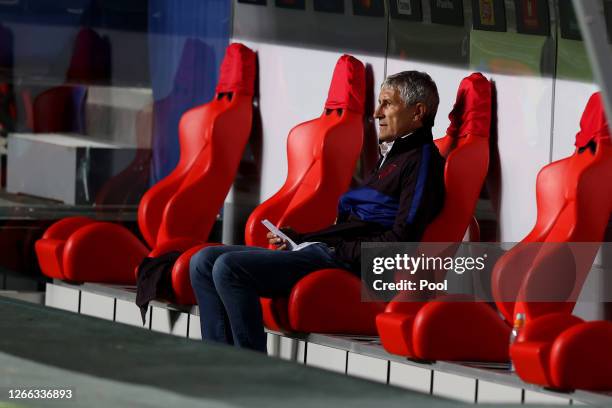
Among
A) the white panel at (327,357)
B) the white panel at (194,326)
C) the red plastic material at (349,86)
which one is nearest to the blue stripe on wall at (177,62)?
the red plastic material at (349,86)

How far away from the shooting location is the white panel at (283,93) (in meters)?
5.98

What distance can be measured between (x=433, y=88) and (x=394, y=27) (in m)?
0.81

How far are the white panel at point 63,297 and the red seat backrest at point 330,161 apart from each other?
3.26 ft

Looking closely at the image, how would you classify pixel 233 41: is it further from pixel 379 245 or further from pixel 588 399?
pixel 588 399

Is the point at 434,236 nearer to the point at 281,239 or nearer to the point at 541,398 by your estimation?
the point at 281,239

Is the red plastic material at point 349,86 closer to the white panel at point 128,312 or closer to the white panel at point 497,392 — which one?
the white panel at point 128,312

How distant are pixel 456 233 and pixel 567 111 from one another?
0.55 meters

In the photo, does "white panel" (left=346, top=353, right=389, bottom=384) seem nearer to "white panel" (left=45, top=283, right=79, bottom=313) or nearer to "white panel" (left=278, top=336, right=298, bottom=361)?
"white panel" (left=278, top=336, right=298, bottom=361)

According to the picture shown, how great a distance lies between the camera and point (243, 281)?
459 centimetres

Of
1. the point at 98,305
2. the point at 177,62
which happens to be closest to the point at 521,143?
the point at 98,305

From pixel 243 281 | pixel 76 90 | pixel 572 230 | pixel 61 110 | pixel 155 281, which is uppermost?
pixel 76 90

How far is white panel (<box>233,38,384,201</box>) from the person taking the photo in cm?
598

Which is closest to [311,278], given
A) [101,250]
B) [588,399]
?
[588,399]

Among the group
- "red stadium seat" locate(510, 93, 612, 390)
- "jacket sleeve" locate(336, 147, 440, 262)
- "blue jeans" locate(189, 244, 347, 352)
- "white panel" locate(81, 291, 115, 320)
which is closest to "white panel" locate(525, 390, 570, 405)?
"red stadium seat" locate(510, 93, 612, 390)
